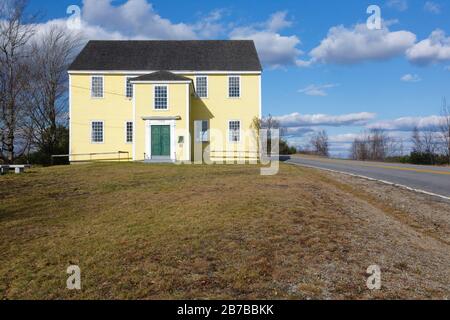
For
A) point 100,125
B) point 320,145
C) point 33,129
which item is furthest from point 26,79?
point 320,145

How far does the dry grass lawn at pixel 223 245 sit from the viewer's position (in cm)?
492

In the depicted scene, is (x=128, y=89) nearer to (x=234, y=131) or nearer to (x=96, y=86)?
(x=96, y=86)

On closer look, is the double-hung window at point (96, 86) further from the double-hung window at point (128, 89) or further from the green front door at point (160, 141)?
the green front door at point (160, 141)

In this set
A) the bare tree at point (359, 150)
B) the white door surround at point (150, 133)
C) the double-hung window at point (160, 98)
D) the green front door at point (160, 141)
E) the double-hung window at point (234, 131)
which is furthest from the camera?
the bare tree at point (359, 150)

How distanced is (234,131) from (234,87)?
364cm

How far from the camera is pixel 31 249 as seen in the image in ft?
22.0

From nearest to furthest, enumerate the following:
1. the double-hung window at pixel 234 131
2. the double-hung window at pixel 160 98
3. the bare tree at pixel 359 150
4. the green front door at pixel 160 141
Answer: the green front door at pixel 160 141 < the double-hung window at pixel 160 98 < the double-hung window at pixel 234 131 < the bare tree at pixel 359 150

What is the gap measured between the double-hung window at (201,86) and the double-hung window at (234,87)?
1.95 meters

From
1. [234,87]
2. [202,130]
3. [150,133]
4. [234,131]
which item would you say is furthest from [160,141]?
[234,87]

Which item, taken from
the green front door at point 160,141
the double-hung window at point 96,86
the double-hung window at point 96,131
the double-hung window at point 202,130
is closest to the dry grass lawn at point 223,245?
the green front door at point 160,141

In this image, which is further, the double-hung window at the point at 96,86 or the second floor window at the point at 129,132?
the double-hung window at the point at 96,86

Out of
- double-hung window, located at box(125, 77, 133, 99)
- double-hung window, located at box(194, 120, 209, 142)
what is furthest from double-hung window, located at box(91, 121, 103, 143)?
double-hung window, located at box(194, 120, 209, 142)

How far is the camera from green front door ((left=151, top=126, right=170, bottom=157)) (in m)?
27.5

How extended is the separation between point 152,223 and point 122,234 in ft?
2.89
